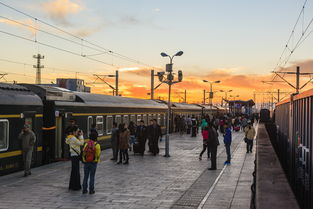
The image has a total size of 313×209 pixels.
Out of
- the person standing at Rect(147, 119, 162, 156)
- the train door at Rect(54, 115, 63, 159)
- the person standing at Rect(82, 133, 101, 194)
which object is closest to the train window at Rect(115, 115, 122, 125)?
the person standing at Rect(147, 119, 162, 156)

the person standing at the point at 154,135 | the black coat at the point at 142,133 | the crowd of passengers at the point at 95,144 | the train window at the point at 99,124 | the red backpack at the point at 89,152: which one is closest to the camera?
the red backpack at the point at 89,152

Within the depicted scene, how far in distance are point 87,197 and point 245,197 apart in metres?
Answer: 4.40

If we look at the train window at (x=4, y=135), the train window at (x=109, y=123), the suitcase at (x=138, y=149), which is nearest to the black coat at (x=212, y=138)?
the suitcase at (x=138, y=149)

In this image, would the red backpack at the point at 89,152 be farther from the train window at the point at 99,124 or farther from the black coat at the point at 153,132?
the train window at the point at 99,124

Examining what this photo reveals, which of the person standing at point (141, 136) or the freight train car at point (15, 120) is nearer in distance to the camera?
the freight train car at point (15, 120)

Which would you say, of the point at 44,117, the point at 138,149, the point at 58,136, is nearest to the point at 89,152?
the point at 44,117

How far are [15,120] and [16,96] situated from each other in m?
0.91

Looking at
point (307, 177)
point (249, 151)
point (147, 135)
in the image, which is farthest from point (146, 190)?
point (249, 151)

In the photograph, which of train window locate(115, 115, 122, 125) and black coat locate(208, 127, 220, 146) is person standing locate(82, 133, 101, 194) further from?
train window locate(115, 115, 122, 125)

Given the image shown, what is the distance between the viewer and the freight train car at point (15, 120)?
45.8ft

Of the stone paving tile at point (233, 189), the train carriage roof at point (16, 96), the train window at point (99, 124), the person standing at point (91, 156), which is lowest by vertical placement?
the stone paving tile at point (233, 189)

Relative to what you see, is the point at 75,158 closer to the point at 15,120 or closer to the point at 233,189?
the point at 15,120

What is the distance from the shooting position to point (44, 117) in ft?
56.4

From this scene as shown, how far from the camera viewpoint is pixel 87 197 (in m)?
11.3
